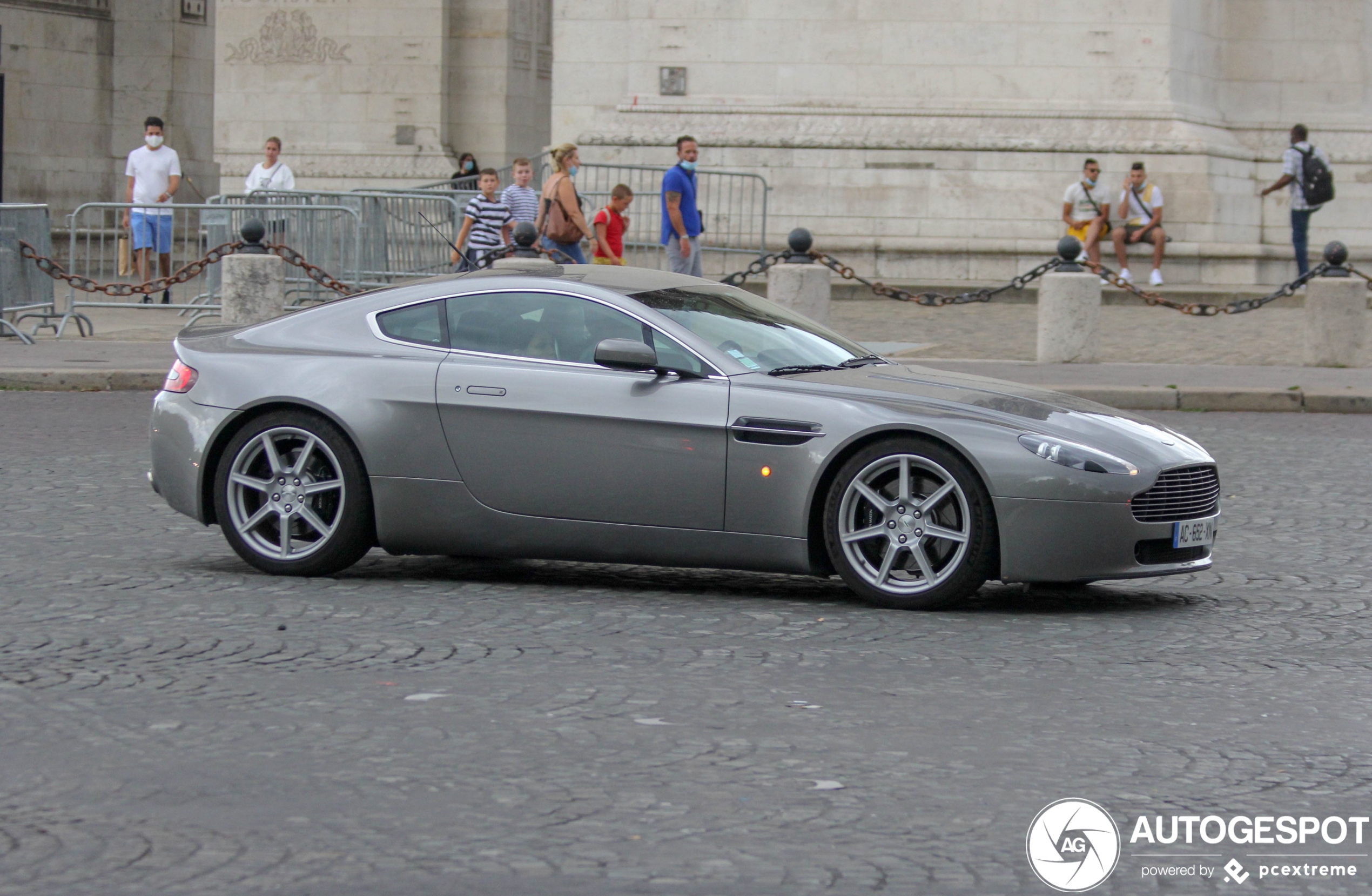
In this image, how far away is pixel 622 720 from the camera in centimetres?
535

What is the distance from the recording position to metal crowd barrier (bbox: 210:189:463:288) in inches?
766

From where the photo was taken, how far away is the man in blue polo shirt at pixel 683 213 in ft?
62.2

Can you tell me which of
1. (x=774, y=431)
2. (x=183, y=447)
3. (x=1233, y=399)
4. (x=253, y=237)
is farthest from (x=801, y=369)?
(x=253, y=237)

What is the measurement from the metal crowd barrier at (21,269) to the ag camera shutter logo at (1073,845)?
14511 mm

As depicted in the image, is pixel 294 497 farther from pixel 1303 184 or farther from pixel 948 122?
pixel 1303 184

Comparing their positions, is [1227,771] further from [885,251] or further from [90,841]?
[885,251]

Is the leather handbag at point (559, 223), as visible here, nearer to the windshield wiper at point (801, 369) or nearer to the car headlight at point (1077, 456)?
the windshield wiper at point (801, 369)

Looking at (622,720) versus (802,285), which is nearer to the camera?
(622,720)

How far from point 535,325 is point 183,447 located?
149 cm

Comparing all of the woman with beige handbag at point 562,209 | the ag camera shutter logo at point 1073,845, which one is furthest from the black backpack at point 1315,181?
the ag camera shutter logo at point 1073,845

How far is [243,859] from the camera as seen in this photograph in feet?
13.6

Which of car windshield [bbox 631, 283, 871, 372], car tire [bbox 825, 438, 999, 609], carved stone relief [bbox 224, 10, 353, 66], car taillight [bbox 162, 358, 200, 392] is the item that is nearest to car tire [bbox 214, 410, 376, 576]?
car taillight [bbox 162, 358, 200, 392]

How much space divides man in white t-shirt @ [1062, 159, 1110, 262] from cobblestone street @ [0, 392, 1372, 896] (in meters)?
15.1

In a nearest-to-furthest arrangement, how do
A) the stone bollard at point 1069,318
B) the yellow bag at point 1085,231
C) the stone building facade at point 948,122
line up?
the stone bollard at point 1069,318 < the yellow bag at point 1085,231 < the stone building facade at point 948,122
